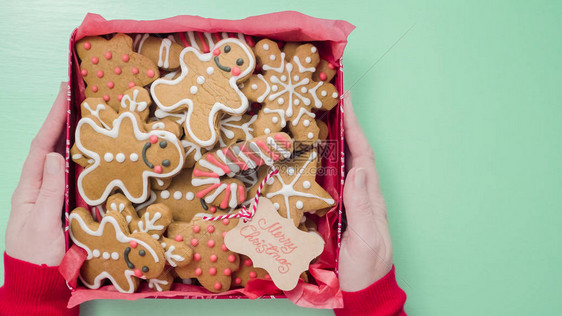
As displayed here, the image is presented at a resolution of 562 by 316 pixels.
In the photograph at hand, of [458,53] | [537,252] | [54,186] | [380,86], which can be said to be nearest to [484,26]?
[458,53]

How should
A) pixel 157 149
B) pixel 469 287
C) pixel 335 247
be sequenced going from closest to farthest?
pixel 157 149 → pixel 335 247 → pixel 469 287

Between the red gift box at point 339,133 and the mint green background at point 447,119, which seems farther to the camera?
the mint green background at point 447,119

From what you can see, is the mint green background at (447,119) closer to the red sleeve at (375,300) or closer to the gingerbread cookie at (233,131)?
the red sleeve at (375,300)

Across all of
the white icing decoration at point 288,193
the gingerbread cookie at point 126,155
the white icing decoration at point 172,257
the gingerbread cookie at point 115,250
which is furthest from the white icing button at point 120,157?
the white icing decoration at point 288,193

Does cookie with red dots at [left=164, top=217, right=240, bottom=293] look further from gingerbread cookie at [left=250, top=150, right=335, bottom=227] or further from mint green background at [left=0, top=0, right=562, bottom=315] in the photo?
mint green background at [left=0, top=0, right=562, bottom=315]

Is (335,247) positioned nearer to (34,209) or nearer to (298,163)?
(298,163)

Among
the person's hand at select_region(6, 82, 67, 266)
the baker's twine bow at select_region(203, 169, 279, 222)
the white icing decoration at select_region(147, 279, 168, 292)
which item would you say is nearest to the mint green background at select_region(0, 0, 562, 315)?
the person's hand at select_region(6, 82, 67, 266)

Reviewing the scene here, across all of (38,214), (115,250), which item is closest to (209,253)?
(115,250)

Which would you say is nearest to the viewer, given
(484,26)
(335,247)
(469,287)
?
(335,247)
